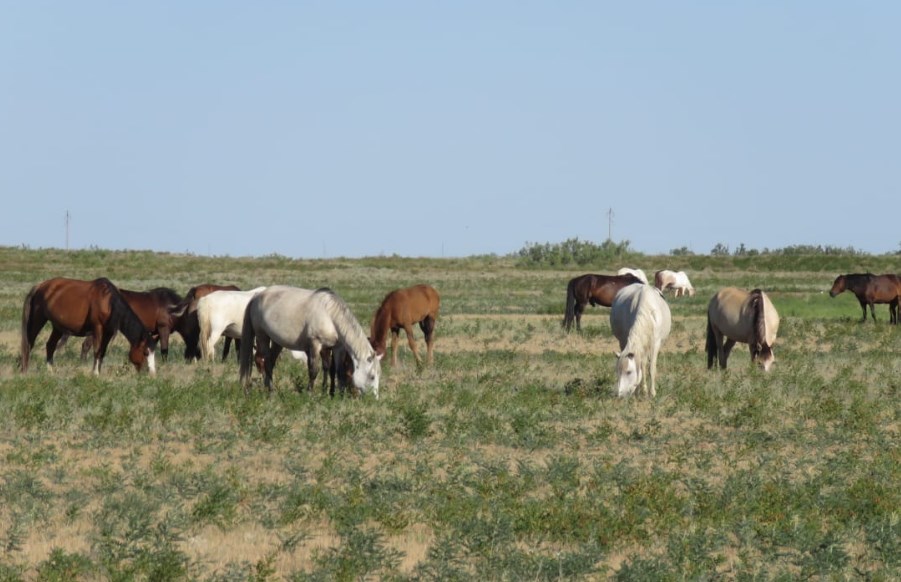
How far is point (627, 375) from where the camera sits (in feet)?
57.9

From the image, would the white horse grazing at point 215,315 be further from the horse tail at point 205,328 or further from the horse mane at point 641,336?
the horse mane at point 641,336

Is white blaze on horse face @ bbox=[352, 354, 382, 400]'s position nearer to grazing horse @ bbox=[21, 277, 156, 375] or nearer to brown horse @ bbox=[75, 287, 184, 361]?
grazing horse @ bbox=[21, 277, 156, 375]

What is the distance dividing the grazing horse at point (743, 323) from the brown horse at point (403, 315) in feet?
Answer: 17.3

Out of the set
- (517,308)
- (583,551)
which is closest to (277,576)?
(583,551)

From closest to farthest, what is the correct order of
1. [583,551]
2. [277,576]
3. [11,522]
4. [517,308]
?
[277,576]
[583,551]
[11,522]
[517,308]

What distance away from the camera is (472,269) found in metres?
74.1

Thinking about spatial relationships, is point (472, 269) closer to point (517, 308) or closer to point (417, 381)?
point (517, 308)

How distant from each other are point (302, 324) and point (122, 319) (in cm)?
408

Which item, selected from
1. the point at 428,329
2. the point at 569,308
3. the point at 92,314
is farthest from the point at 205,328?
the point at 569,308

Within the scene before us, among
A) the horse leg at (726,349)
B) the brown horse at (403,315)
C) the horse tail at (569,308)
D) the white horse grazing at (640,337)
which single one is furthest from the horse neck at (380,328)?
the horse tail at (569,308)

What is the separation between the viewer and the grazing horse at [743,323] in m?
21.1

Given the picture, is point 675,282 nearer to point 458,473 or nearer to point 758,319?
point 758,319

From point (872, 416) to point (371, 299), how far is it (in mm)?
28698

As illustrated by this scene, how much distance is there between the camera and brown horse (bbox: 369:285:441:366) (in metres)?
22.4
